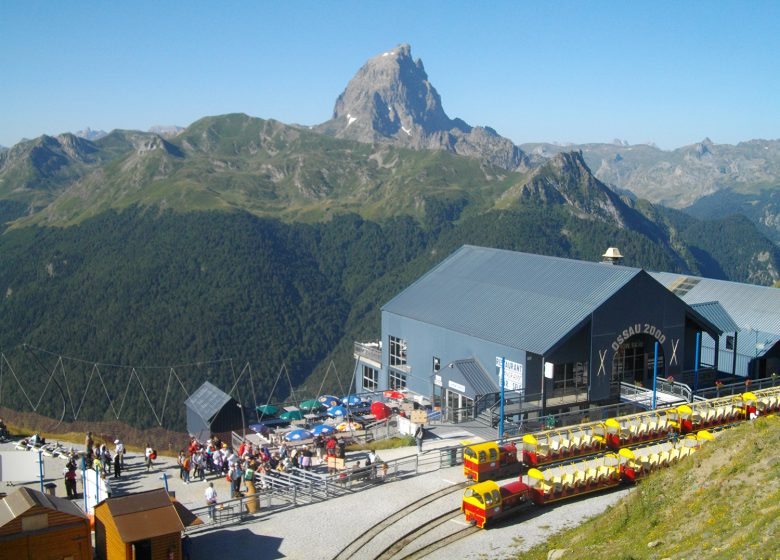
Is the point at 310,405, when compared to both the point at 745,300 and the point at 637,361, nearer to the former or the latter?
the point at 637,361

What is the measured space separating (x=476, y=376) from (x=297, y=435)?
37.7ft

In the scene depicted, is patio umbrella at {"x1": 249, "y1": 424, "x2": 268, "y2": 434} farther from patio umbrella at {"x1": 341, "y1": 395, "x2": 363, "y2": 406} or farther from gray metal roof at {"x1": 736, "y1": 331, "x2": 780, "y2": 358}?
gray metal roof at {"x1": 736, "y1": 331, "x2": 780, "y2": 358}

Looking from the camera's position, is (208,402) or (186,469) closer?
(186,469)

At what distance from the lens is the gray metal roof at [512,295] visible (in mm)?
43125

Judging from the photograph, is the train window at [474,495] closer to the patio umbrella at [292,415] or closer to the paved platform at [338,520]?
the paved platform at [338,520]

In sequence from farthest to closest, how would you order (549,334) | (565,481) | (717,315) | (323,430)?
(717,315), (549,334), (323,430), (565,481)

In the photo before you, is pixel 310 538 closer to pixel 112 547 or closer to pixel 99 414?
pixel 112 547

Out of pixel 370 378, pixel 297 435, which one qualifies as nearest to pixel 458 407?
pixel 297 435

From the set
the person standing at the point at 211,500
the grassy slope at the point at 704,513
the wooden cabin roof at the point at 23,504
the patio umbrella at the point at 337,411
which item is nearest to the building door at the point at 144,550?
the wooden cabin roof at the point at 23,504

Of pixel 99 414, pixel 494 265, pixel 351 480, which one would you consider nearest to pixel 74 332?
pixel 99 414

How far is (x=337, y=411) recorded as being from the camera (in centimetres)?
4631

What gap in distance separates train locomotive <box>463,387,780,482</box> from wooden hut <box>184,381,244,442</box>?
1210 cm

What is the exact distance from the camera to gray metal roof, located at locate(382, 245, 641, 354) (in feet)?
141

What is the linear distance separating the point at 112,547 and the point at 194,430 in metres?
16.1
